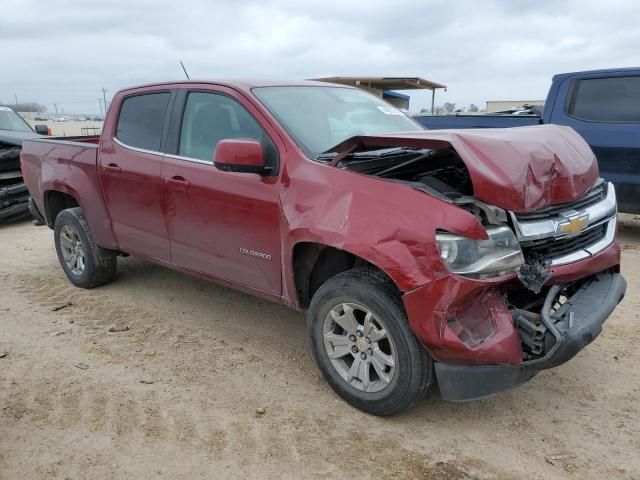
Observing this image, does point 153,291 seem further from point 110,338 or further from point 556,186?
point 556,186

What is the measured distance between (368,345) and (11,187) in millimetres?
7533

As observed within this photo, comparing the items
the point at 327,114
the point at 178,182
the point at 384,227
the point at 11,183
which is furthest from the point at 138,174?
the point at 11,183

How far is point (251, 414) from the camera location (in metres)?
3.02

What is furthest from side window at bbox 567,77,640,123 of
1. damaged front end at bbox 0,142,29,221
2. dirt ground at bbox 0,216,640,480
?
damaged front end at bbox 0,142,29,221

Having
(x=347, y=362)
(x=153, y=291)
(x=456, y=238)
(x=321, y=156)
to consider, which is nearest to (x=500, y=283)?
(x=456, y=238)

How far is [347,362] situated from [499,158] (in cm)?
141

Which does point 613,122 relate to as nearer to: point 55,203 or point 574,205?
point 574,205

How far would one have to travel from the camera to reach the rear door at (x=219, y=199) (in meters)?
3.30

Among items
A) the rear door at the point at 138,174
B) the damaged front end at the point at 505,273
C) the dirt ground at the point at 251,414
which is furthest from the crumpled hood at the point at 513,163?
the rear door at the point at 138,174

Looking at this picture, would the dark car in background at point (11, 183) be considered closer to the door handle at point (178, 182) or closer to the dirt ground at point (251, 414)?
the dirt ground at point (251, 414)

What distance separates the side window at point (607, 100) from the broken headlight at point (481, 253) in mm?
4650

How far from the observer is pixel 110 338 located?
404 centimetres

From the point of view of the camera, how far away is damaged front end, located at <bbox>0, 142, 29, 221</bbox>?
322 inches

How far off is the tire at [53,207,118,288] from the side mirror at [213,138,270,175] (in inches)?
93.0
